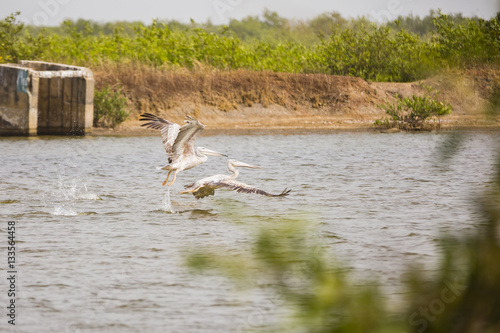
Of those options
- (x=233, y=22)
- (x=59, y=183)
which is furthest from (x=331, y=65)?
(x=233, y=22)

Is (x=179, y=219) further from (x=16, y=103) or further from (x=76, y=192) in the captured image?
(x=16, y=103)

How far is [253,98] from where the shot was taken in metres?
26.0

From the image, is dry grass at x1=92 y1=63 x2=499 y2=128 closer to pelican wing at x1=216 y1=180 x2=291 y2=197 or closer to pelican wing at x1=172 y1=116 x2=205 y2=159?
pelican wing at x1=172 y1=116 x2=205 y2=159

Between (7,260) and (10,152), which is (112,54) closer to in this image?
(10,152)

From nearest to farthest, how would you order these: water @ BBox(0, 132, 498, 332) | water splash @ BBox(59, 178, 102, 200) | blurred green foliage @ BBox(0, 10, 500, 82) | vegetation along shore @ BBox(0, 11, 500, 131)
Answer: water @ BBox(0, 132, 498, 332), water splash @ BBox(59, 178, 102, 200), vegetation along shore @ BBox(0, 11, 500, 131), blurred green foliage @ BBox(0, 10, 500, 82)

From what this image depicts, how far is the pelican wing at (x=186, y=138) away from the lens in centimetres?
1020

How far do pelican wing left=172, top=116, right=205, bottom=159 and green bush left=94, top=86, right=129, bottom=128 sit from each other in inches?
473

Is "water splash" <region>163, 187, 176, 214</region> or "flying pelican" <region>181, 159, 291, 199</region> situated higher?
"flying pelican" <region>181, 159, 291, 199</region>

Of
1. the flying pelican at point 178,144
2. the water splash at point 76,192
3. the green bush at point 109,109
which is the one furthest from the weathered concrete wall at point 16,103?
the flying pelican at point 178,144

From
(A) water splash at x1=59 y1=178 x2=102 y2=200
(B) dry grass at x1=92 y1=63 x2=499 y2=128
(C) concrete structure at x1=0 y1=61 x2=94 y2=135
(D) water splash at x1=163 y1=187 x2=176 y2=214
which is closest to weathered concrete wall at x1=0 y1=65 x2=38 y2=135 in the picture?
(C) concrete structure at x1=0 y1=61 x2=94 y2=135

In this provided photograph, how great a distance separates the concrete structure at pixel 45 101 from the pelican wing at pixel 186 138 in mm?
10644

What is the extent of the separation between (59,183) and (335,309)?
1239cm

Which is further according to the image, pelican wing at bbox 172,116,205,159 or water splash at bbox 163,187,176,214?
water splash at bbox 163,187,176,214

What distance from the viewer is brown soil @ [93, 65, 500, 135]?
24.6 metres
